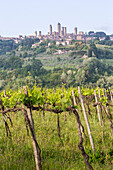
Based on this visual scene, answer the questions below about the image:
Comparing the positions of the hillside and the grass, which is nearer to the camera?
the grass

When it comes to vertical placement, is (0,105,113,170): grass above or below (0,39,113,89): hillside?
above

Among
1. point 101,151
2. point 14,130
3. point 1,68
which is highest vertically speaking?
point 101,151

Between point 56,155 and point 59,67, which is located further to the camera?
point 59,67

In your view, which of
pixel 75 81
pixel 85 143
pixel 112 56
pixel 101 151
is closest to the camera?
pixel 101 151

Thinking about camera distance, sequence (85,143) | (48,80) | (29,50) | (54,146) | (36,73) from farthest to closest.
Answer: (29,50) < (36,73) < (48,80) < (85,143) < (54,146)

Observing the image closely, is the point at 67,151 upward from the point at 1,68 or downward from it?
upward

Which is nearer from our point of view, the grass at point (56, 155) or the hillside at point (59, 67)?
the grass at point (56, 155)

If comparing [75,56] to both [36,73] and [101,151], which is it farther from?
[101,151]

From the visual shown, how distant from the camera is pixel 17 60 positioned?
258 feet

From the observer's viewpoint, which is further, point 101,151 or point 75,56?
point 75,56

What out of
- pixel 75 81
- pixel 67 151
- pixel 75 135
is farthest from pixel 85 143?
pixel 75 81

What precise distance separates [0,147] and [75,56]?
76.4 meters

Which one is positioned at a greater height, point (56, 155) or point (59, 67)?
point (56, 155)

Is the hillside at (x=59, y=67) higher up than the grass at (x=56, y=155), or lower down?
lower down
